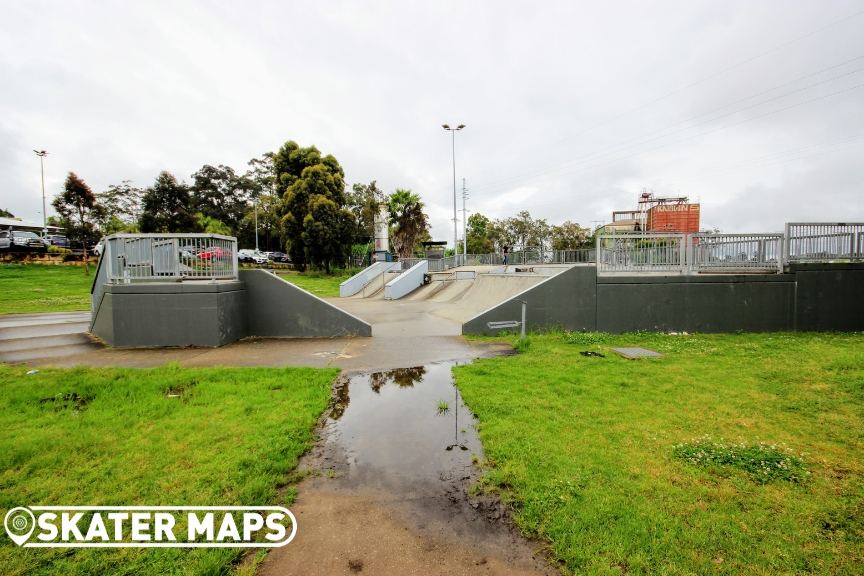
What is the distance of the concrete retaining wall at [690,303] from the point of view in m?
10.5

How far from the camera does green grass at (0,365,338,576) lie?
2.47m

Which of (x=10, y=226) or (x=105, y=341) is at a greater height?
(x=10, y=226)

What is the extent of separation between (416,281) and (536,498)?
2312 centimetres

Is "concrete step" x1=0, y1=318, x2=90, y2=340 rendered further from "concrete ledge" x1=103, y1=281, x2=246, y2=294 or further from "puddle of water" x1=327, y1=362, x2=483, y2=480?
"puddle of water" x1=327, y1=362, x2=483, y2=480

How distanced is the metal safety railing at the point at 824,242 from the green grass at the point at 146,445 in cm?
1255

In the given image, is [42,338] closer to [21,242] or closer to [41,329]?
[41,329]

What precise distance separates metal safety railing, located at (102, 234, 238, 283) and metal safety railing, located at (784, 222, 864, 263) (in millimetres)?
14847

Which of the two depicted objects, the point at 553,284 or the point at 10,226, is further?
the point at 10,226

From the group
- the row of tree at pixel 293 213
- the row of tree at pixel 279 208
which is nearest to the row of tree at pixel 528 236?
the row of tree at pixel 293 213

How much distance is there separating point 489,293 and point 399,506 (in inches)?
516

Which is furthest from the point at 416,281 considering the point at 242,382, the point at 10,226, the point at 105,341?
the point at 10,226

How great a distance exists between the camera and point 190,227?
1954 inches

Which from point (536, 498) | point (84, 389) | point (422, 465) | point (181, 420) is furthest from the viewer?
point (84, 389)

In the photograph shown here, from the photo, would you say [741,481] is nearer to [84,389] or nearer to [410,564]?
[410,564]
